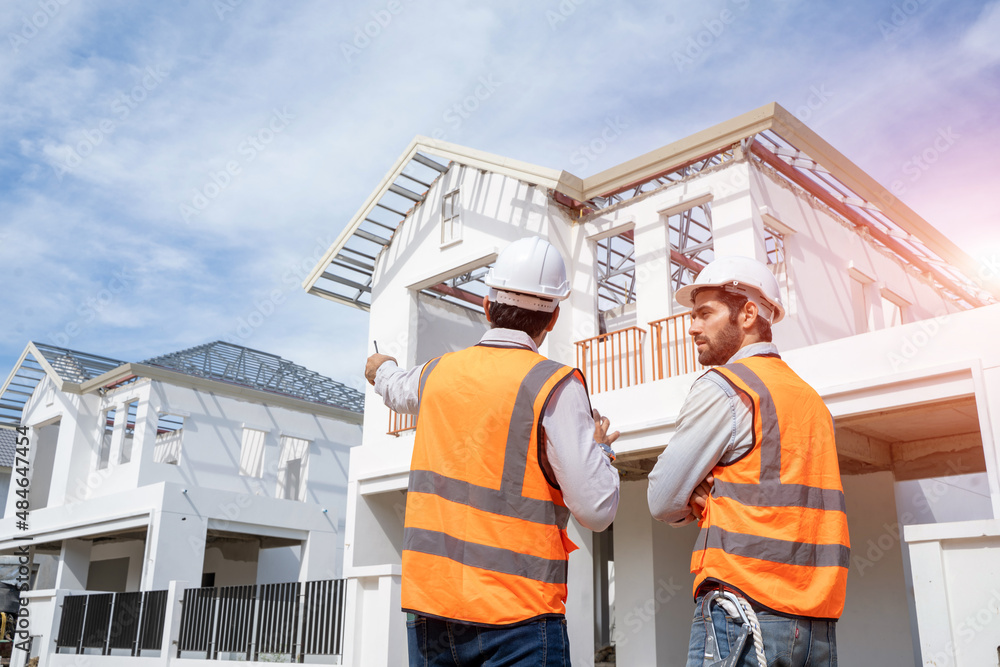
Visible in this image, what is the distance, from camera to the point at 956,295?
60.0 ft

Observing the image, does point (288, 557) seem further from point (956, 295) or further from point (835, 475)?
point (835, 475)

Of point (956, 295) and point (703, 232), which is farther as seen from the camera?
point (956, 295)

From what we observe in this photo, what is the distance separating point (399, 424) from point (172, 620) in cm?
493

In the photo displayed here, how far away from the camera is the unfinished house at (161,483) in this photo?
639 inches

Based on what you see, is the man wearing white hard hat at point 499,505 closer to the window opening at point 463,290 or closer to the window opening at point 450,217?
the window opening at point 450,217

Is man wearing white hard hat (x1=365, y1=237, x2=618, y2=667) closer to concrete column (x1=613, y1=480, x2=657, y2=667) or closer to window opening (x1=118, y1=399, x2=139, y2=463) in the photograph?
concrete column (x1=613, y1=480, x2=657, y2=667)

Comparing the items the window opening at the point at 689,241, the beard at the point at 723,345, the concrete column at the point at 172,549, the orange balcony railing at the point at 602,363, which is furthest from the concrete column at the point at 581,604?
the concrete column at the point at 172,549

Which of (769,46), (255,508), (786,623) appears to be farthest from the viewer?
(255,508)

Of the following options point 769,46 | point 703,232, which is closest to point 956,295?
point 703,232

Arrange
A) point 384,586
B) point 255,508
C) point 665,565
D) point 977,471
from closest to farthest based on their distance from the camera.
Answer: point 384,586
point 977,471
point 665,565
point 255,508

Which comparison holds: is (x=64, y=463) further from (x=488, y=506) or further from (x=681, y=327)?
(x=488, y=506)

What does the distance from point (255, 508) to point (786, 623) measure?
2000 cm

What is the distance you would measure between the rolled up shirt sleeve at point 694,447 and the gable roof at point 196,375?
21.6 meters

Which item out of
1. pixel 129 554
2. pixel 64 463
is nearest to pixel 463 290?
pixel 64 463
